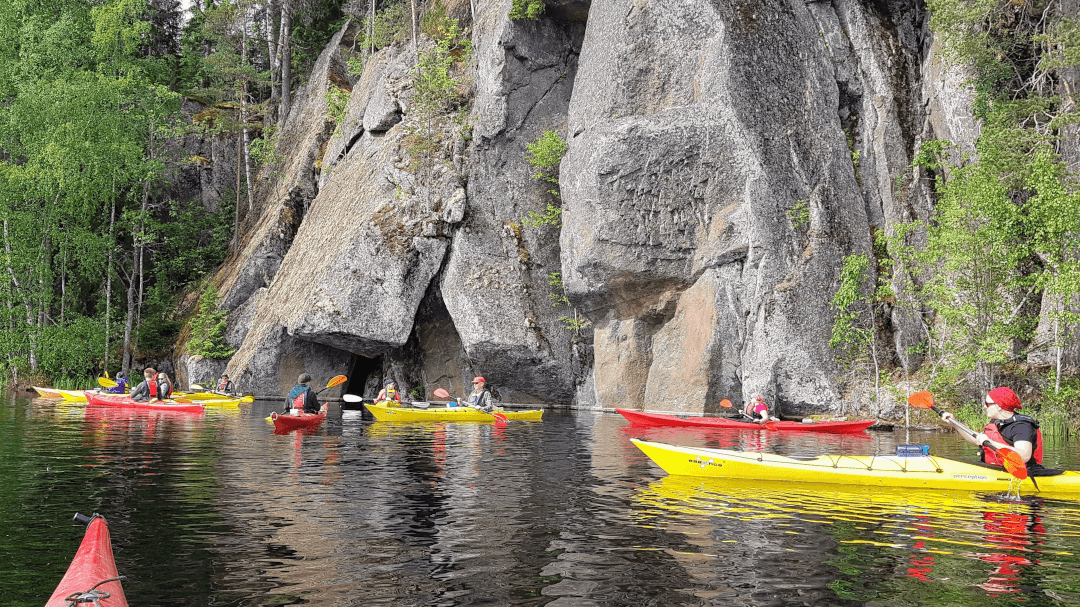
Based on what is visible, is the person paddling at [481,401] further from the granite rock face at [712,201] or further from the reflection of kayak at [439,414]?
the granite rock face at [712,201]

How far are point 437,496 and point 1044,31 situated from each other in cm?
2165

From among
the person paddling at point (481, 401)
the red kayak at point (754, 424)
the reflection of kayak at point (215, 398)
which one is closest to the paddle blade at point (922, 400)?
the red kayak at point (754, 424)

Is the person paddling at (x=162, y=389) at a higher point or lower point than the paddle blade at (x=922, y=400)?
lower

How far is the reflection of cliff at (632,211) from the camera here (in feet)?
78.1

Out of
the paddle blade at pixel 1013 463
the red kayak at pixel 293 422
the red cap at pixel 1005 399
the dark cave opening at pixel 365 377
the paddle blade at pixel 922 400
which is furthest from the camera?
the dark cave opening at pixel 365 377

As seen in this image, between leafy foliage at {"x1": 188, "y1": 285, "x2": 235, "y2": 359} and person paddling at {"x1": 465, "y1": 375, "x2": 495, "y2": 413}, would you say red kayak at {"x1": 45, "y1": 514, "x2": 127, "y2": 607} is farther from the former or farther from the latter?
leafy foliage at {"x1": 188, "y1": 285, "x2": 235, "y2": 359}

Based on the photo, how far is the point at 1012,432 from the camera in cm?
1006

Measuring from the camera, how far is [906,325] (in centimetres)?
2295

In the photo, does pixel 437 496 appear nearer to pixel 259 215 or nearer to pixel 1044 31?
pixel 1044 31

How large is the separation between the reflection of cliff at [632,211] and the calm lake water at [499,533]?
1160cm

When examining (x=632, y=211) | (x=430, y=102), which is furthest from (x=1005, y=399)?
(x=430, y=102)

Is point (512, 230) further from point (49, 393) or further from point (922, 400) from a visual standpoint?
point (922, 400)

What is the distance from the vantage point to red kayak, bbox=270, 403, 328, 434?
55.1 feet

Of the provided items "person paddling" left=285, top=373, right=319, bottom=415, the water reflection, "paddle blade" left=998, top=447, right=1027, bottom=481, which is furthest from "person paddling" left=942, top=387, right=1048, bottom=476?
"person paddling" left=285, top=373, right=319, bottom=415
